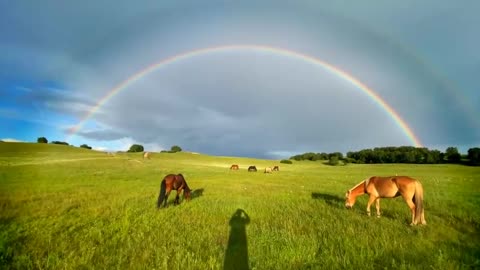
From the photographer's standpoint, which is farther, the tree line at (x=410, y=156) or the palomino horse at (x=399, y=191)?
the tree line at (x=410, y=156)

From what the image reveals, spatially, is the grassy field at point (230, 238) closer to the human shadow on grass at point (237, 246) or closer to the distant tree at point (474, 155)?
the human shadow on grass at point (237, 246)

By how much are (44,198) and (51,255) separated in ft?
38.6

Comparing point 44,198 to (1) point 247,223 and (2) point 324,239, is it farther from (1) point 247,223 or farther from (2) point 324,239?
(2) point 324,239

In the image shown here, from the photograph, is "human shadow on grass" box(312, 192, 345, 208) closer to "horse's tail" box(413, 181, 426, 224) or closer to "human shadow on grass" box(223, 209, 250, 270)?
"horse's tail" box(413, 181, 426, 224)

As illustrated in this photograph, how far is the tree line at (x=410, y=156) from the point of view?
103387 millimetres

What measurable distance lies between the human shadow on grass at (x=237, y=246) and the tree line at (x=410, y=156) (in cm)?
10990

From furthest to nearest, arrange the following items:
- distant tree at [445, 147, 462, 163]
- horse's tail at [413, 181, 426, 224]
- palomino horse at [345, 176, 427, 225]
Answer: distant tree at [445, 147, 462, 163]
palomino horse at [345, 176, 427, 225]
horse's tail at [413, 181, 426, 224]

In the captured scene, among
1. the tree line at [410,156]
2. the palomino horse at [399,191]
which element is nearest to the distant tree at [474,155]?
the tree line at [410,156]

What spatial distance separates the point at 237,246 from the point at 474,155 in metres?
118

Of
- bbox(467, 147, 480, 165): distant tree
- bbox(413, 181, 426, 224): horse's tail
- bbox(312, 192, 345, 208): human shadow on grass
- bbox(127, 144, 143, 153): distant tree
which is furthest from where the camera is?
bbox(127, 144, 143, 153): distant tree

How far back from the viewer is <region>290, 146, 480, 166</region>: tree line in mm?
103387

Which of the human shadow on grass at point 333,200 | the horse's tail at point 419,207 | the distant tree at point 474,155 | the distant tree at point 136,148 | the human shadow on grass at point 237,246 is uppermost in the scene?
the distant tree at point 136,148

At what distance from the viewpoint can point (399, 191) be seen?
12.3m

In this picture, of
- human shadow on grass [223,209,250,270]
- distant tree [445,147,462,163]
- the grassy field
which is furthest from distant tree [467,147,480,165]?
human shadow on grass [223,209,250,270]
